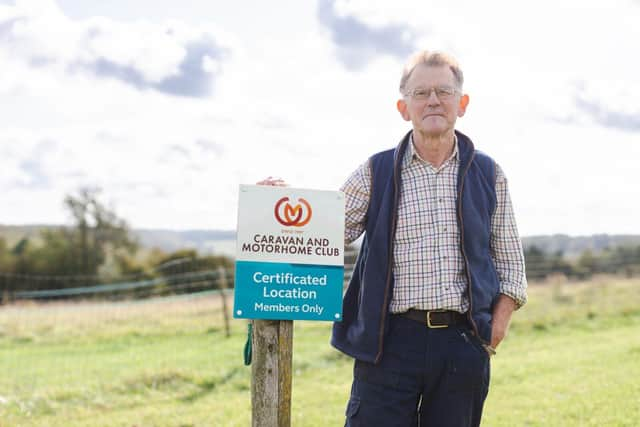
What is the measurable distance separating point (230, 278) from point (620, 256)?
9661 millimetres

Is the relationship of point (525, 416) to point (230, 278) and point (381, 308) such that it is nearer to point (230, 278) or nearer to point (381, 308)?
point (381, 308)

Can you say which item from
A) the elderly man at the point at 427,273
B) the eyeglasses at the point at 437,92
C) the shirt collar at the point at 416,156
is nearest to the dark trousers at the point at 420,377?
the elderly man at the point at 427,273

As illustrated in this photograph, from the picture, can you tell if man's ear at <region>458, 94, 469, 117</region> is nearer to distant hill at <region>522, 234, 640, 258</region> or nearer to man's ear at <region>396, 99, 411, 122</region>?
man's ear at <region>396, 99, 411, 122</region>

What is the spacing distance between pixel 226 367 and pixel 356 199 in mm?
6127

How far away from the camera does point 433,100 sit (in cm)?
296

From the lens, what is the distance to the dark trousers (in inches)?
114

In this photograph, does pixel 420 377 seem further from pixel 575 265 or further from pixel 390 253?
pixel 575 265

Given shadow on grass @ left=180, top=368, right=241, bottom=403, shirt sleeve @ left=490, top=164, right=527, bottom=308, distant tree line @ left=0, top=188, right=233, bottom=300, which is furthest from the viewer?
distant tree line @ left=0, top=188, right=233, bottom=300

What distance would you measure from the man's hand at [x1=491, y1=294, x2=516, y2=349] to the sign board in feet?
2.04

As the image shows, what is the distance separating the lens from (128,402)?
735cm

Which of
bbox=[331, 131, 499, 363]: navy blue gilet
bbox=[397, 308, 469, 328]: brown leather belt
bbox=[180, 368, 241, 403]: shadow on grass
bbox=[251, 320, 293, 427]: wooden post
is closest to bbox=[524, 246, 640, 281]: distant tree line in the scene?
bbox=[180, 368, 241, 403]: shadow on grass

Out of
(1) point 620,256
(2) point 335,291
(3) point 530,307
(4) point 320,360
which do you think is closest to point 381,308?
(2) point 335,291

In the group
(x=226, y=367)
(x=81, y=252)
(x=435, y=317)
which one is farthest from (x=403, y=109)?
(x=81, y=252)

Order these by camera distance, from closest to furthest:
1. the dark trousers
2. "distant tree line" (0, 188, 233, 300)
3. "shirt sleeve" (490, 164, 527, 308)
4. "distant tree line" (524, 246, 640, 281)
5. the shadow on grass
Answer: the dark trousers
"shirt sleeve" (490, 164, 527, 308)
the shadow on grass
"distant tree line" (524, 246, 640, 281)
"distant tree line" (0, 188, 233, 300)
